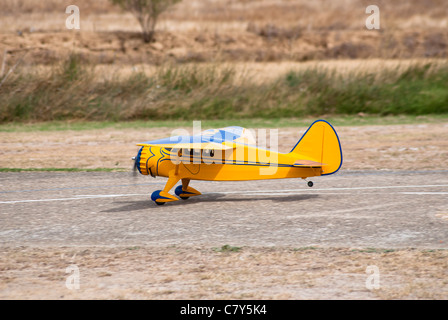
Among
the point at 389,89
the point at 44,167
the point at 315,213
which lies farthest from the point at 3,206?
the point at 389,89

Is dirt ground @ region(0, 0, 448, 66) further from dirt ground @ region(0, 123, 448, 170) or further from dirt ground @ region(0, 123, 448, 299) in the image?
dirt ground @ region(0, 123, 448, 299)

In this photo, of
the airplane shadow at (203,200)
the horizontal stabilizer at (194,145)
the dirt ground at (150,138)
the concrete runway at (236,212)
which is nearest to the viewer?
the concrete runway at (236,212)

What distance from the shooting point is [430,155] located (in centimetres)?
1702

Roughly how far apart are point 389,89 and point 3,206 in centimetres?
1872

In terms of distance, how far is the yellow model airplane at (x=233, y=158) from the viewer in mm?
11031

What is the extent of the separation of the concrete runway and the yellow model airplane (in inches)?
28.5

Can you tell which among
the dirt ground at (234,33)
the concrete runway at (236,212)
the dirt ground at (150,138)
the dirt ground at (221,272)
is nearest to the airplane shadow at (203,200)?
the concrete runway at (236,212)

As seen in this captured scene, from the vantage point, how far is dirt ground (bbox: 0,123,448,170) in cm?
1653

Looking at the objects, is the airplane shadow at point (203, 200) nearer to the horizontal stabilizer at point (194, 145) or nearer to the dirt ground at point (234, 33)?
the horizontal stabilizer at point (194, 145)

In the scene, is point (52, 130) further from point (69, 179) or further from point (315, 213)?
point (315, 213)

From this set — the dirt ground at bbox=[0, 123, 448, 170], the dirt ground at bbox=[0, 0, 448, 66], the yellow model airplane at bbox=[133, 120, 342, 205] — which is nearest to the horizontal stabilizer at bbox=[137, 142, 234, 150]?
the yellow model airplane at bbox=[133, 120, 342, 205]

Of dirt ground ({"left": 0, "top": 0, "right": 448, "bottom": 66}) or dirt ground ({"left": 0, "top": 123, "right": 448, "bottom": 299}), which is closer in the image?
dirt ground ({"left": 0, "top": 123, "right": 448, "bottom": 299})

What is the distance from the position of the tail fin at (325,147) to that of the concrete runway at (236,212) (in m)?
0.93
